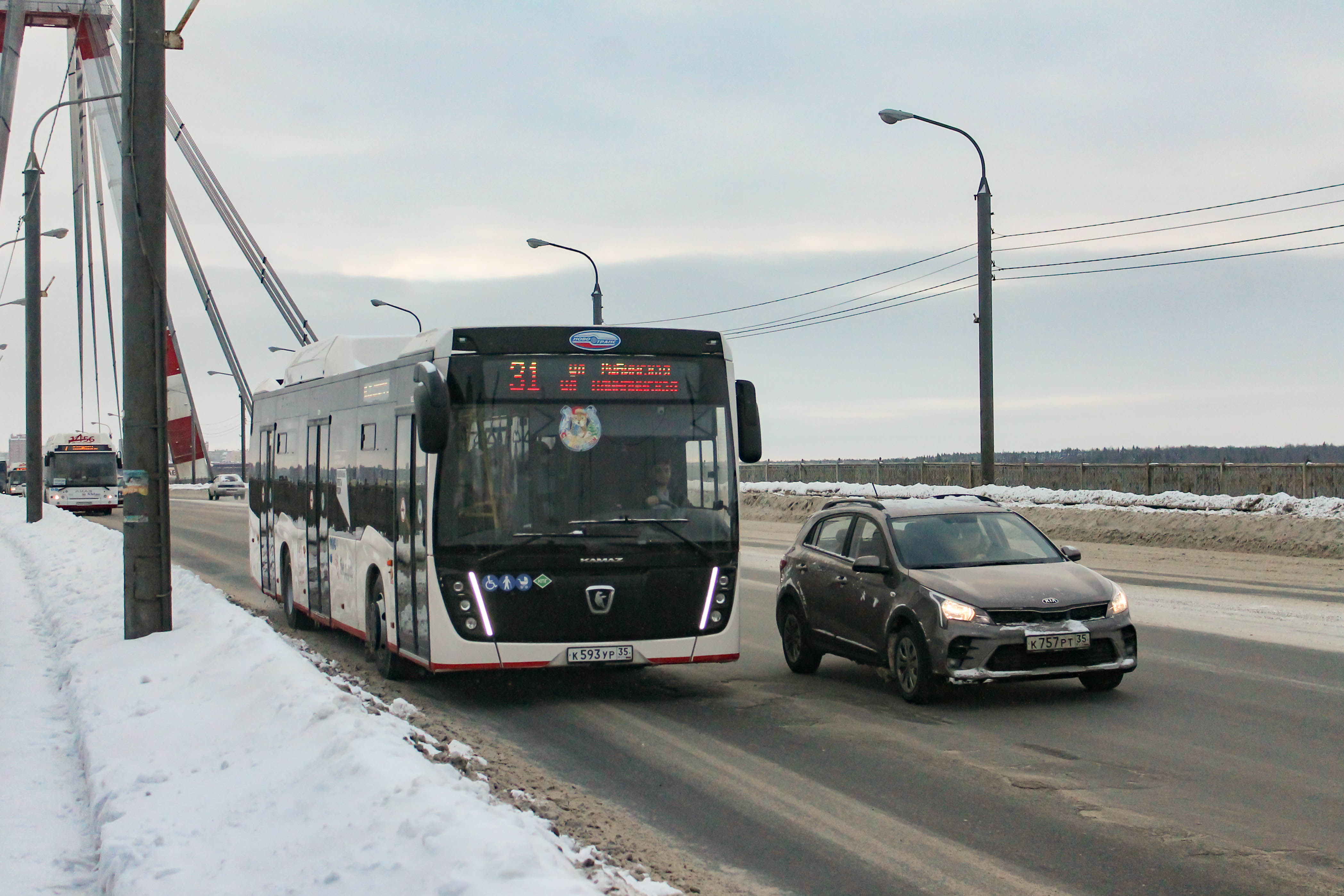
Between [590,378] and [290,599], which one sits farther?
[290,599]

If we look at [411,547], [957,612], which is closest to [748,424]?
[957,612]

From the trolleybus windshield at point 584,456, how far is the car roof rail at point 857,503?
1467mm

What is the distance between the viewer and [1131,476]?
35.2m

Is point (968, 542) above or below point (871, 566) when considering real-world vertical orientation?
above

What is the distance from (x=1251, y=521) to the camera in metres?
28.1

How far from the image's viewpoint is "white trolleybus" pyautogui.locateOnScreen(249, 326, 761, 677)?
10070 mm

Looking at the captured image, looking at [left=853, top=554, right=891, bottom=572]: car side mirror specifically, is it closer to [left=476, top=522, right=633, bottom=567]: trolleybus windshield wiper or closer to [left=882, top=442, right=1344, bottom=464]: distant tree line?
[left=476, top=522, right=633, bottom=567]: trolleybus windshield wiper

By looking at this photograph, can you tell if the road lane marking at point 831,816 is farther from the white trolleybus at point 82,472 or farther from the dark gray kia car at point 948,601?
the white trolleybus at point 82,472

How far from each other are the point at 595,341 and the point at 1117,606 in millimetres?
4434

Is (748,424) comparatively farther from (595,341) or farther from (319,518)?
(319,518)

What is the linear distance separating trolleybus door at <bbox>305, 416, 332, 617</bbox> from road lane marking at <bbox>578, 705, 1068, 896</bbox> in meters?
5.47

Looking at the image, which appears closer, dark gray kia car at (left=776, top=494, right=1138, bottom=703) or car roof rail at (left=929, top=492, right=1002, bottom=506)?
dark gray kia car at (left=776, top=494, right=1138, bottom=703)

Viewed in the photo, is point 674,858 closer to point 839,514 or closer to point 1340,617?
point 839,514

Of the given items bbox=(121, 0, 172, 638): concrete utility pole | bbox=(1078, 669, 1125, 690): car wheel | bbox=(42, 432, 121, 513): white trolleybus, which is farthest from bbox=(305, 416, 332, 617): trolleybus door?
bbox=(42, 432, 121, 513): white trolleybus
